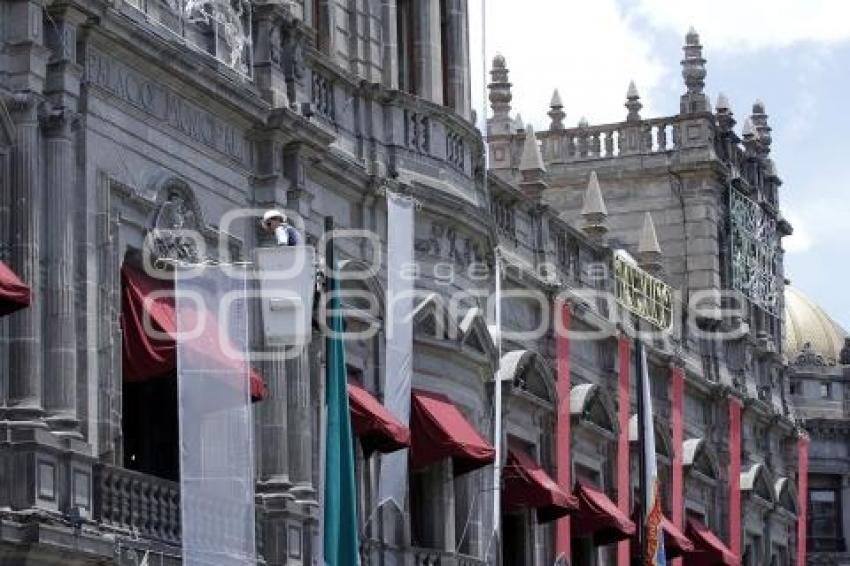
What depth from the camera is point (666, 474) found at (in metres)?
53.6

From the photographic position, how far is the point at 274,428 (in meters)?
36.6

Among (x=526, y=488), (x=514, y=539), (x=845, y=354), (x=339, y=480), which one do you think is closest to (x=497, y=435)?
(x=526, y=488)

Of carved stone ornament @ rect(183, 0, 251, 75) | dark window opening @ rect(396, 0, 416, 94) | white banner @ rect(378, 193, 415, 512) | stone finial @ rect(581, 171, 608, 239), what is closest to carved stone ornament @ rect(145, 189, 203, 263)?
carved stone ornament @ rect(183, 0, 251, 75)

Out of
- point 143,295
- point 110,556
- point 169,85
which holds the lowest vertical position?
point 110,556

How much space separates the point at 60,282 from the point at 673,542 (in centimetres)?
2158

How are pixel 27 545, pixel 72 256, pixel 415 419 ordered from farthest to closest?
pixel 415 419
pixel 72 256
pixel 27 545

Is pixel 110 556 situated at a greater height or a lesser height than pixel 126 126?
lesser

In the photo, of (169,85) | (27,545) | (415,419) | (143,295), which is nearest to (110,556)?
(27,545)

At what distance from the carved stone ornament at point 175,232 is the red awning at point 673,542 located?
17243 mm

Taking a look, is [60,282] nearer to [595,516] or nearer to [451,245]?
[451,245]

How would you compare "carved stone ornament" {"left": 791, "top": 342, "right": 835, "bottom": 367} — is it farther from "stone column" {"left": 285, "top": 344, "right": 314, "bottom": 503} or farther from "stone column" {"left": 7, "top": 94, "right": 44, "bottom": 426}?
"stone column" {"left": 7, "top": 94, "right": 44, "bottom": 426}

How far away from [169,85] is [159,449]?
14.3ft

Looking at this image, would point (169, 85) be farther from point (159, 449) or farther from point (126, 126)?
point (159, 449)

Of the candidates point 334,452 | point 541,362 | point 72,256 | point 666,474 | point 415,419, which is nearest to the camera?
point 72,256
